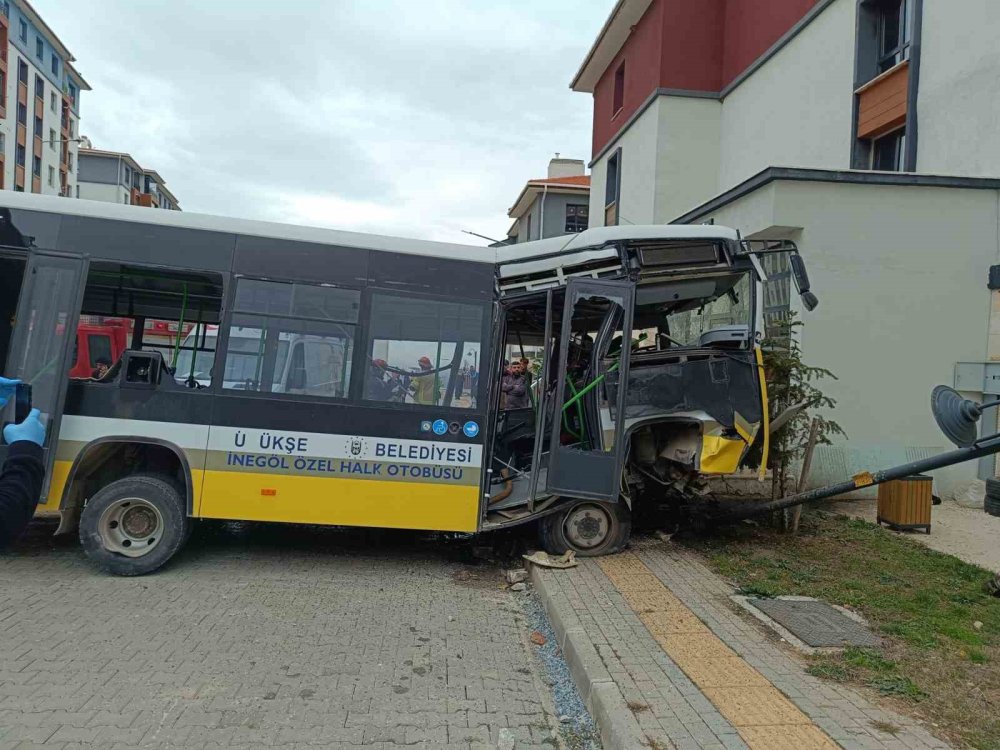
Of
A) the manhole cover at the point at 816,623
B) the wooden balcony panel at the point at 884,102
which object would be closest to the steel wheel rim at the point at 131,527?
the manhole cover at the point at 816,623

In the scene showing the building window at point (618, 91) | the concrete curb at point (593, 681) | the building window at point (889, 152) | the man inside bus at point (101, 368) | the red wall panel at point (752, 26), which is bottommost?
the concrete curb at point (593, 681)

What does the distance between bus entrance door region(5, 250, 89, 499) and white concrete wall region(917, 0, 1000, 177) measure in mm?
11508

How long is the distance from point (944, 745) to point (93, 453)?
6.34 meters

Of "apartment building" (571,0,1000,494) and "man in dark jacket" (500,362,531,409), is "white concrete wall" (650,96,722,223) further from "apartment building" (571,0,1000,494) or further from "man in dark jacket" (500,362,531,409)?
"man in dark jacket" (500,362,531,409)

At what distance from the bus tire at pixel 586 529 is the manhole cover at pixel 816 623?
61.8 inches

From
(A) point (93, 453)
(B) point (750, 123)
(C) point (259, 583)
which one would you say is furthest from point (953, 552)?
(B) point (750, 123)

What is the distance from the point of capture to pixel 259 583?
20.5 ft

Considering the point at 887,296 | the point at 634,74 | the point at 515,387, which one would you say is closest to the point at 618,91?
the point at 634,74

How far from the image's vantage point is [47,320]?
6137mm

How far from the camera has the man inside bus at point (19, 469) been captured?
19.2ft

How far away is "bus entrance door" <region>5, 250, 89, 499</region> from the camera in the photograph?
608cm

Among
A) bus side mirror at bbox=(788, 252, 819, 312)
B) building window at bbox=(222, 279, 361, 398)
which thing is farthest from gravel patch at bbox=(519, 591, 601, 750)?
bus side mirror at bbox=(788, 252, 819, 312)

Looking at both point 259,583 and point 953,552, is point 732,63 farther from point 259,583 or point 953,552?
point 259,583

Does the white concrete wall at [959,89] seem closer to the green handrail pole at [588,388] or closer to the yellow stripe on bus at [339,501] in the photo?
the green handrail pole at [588,388]
